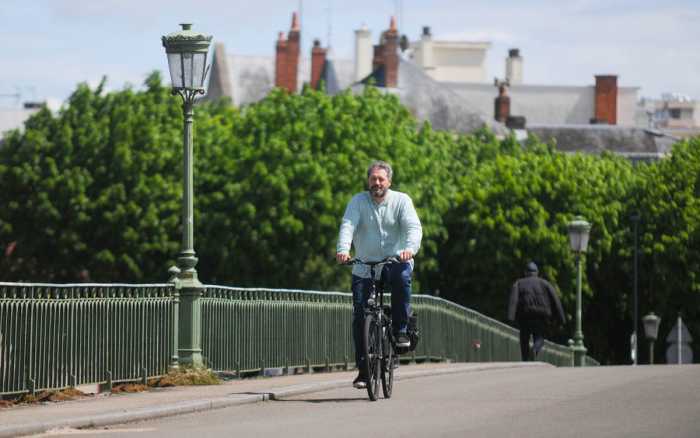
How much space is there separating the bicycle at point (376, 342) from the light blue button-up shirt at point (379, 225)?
4.0 inches

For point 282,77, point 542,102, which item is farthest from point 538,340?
point 542,102

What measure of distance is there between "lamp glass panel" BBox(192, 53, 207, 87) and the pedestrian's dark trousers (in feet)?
32.4

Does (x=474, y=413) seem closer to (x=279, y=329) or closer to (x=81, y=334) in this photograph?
(x=81, y=334)

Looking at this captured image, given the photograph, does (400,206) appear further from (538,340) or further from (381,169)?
(538,340)

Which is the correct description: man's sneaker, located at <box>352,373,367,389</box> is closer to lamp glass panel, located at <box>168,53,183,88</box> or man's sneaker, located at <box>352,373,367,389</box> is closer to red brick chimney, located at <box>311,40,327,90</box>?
lamp glass panel, located at <box>168,53,183,88</box>

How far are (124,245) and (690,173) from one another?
72.5 ft

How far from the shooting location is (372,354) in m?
15.4

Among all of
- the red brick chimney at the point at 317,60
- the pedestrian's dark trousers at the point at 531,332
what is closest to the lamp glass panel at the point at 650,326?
the pedestrian's dark trousers at the point at 531,332

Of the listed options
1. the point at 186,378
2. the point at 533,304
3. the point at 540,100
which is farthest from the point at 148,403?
the point at 540,100

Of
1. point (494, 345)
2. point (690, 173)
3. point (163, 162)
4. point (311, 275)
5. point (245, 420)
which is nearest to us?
point (245, 420)

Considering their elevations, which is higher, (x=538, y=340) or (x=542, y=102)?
(x=542, y=102)

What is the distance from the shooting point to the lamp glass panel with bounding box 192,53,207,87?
1986 centimetres

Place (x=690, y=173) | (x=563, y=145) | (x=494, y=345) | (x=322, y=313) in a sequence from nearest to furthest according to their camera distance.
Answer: (x=322, y=313) → (x=494, y=345) → (x=690, y=173) → (x=563, y=145)

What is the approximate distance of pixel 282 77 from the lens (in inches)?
4624
